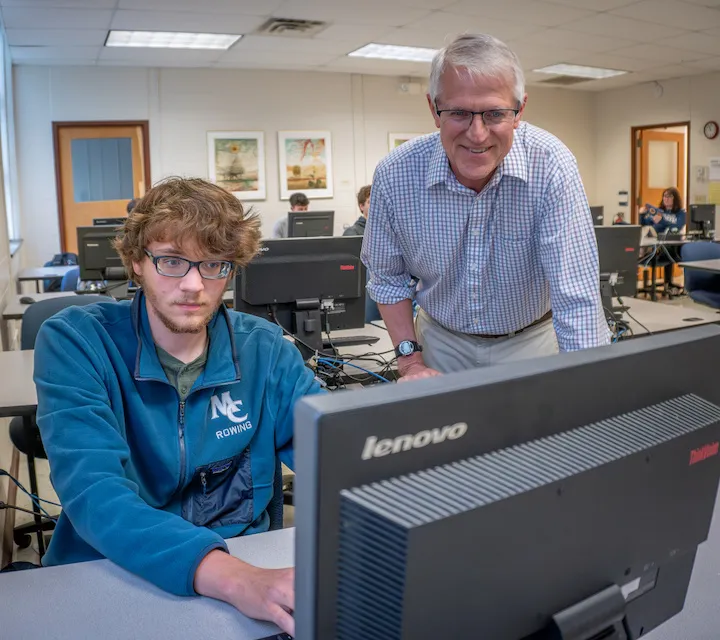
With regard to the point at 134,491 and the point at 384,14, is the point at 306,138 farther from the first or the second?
the point at 134,491

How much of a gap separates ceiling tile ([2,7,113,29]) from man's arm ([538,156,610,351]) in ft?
16.9

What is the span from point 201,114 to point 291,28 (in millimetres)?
2312

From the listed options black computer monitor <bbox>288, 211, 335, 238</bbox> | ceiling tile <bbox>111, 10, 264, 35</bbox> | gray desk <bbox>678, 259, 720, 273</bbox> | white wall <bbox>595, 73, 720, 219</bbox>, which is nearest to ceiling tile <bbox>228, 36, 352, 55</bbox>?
ceiling tile <bbox>111, 10, 264, 35</bbox>

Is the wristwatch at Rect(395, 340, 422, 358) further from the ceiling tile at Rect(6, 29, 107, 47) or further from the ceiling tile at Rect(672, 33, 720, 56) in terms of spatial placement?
the ceiling tile at Rect(672, 33, 720, 56)

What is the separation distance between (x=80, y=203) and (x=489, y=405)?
8.33 m

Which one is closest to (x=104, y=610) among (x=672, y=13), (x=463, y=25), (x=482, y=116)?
(x=482, y=116)

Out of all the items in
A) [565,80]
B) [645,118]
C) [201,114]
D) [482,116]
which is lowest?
[482,116]

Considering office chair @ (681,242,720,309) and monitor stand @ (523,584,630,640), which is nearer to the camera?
monitor stand @ (523,584,630,640)

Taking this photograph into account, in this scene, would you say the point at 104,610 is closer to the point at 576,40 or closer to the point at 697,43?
the point at 576,40

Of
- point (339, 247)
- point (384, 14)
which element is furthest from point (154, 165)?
point (339, 247)

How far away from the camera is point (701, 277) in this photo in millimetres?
6105

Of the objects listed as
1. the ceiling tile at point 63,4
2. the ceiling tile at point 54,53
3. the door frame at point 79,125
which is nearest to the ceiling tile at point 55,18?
the ceiling tile at point 63,4

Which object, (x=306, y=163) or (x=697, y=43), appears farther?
(x=306, y=163)

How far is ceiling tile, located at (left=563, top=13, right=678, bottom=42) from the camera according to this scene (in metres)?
6.48
